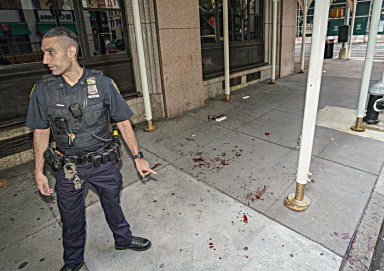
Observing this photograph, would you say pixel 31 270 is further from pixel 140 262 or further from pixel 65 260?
pixel 140 262

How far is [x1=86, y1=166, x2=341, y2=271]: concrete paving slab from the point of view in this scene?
7.43ft

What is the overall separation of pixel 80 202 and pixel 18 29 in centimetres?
355

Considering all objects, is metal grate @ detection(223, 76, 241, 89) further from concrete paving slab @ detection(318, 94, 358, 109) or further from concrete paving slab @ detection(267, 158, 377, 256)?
concrete paving slab @ detection(267, 158, 377, 256)

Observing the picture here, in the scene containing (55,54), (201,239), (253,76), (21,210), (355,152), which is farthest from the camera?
(253,76)

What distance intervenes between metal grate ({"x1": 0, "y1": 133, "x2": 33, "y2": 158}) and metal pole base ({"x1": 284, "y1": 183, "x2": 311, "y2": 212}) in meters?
3.98

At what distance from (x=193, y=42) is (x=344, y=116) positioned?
365 cm

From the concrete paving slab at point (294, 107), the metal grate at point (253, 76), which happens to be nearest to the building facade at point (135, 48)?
the metal grate at point (253, 76)

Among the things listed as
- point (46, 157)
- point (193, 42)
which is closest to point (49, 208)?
point (46, 157)

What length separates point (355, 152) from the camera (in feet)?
13.1

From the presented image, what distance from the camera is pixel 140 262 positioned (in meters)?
2.31

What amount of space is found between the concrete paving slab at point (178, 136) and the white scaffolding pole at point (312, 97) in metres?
1.92

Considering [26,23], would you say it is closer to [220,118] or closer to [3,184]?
[3,184]

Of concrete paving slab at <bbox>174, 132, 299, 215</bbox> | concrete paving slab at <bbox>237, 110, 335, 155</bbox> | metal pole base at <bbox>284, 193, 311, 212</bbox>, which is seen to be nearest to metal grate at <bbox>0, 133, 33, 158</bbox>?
concrete paving slab at <bbox>174, 132, 299, 215</bbox>

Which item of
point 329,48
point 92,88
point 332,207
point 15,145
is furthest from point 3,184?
point 329,48
